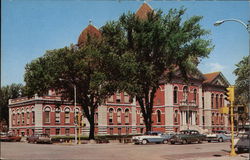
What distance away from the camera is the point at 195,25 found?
40.4 metres

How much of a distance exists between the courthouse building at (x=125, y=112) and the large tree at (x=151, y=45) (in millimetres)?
19448

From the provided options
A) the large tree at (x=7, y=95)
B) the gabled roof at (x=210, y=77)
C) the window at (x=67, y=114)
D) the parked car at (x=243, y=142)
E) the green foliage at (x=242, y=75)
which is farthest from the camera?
the large tree at (x=7, y=95)

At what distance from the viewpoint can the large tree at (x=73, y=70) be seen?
4019 centimetres

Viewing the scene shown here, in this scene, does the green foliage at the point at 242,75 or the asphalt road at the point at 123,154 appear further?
the green foliage at the point at 242,75

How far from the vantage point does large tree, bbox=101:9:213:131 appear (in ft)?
128

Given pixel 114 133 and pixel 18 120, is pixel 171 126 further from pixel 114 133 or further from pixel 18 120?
pixel 18 120

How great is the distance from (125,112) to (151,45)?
3115 centimetres

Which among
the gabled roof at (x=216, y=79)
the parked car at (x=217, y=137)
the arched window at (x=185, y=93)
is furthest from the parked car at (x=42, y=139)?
the gabled roof at (x=216, y=79)

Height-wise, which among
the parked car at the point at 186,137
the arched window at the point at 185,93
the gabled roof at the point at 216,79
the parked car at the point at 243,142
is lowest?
the parked car at the point at 186,137

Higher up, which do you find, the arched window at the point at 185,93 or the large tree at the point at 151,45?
the large tree at the point at 151,45

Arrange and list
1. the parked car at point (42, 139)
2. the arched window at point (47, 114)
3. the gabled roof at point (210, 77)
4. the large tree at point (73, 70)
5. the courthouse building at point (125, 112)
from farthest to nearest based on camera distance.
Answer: the gabled roof at point (210, 77), the courthouse building at point (125, 112), the arched window at point (47, 114), the parked car at point (42, 139), the large tree at point (73, 70)

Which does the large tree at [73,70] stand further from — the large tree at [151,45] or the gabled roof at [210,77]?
the gabled roof at [210,77]

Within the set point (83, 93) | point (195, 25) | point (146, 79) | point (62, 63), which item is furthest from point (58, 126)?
point (195, 25)

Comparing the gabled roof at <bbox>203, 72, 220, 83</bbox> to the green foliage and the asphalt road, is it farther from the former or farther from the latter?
the asphalt road
